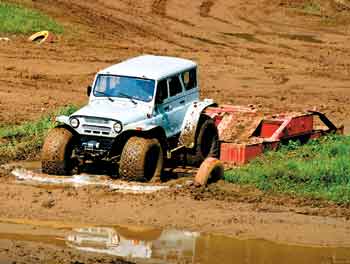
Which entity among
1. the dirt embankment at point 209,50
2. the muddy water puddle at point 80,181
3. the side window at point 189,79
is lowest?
the muddy water puddle at point 80,181

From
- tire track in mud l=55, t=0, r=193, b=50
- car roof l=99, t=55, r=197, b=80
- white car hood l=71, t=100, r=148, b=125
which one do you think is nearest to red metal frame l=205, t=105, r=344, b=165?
car roof l=99, t=55, r=197, b=80

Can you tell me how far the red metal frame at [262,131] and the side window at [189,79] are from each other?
116 centimetres

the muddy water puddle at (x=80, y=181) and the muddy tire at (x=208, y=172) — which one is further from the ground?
the muddy tire at (x=208, y=172)

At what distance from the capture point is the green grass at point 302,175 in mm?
18156

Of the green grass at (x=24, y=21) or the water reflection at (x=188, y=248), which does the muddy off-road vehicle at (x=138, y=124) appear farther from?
the green grass at (x=24, y=21)

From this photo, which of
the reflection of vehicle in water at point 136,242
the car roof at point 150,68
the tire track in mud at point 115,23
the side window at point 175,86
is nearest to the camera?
the reflection of vehicle in water at point 136,242

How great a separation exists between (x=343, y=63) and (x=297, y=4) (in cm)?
1094

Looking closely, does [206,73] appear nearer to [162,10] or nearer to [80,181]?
[162,10]

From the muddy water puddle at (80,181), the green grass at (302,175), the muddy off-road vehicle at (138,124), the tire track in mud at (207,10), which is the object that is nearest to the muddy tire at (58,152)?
the muddy off-road vehicle at (138,124)

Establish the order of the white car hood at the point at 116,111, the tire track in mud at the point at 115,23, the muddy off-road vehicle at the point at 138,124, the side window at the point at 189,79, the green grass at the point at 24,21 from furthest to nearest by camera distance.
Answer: the tire track in mud at the point at 115,23, the green grass at the point at 24,21, the side window at the point at 189,79, the white car hood at the point at 116,111, the muddy off-road vehicle at the point at 138,124

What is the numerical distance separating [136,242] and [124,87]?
449 centimetres

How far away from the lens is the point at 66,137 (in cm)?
1886

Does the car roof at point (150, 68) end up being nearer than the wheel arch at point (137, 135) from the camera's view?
No

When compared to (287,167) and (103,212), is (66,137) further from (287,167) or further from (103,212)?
(287,167)
